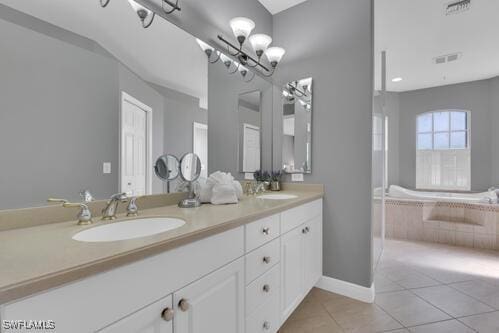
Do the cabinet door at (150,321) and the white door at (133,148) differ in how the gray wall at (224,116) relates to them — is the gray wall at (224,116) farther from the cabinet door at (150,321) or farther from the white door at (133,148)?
the cabinet door at (150,321)

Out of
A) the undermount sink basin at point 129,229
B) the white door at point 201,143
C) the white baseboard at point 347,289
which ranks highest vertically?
the white door at point 201,143

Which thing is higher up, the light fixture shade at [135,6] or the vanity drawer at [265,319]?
the light fixture shade at [135,6]

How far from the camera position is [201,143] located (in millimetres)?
1663

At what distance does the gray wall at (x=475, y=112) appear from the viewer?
444 centimetres

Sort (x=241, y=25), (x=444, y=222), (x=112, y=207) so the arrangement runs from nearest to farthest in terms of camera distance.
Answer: (x=112, y=207), (x=241, y=25), (x=444, y=222)

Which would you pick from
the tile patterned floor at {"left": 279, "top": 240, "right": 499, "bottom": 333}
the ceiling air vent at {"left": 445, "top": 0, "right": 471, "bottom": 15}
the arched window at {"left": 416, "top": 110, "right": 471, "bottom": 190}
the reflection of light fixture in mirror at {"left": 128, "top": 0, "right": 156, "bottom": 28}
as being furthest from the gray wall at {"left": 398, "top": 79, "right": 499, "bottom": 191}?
the reflection of light fixture in mirror at {"left": 128, "top": 0, "right": 156, "bottom": 28}

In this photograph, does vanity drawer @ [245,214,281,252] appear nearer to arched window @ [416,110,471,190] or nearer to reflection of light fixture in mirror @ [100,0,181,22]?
reflection of light fixture in mirror @ [100,0,181,22]

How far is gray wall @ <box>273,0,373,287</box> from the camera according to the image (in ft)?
6.37

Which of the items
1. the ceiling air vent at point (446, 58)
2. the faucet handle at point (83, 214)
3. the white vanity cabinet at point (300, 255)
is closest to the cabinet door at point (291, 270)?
the white vanity cabinet at point (300, 255)

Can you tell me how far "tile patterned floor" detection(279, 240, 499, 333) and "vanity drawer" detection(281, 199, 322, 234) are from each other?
703mm

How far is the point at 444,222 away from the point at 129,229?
4.03 meters

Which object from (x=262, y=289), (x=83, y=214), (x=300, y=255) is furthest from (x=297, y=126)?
(x=83, y=214)

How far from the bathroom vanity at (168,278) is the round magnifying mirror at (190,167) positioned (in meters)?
0.24

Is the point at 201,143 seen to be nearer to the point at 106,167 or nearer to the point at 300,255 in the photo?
the point at 106,167
